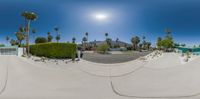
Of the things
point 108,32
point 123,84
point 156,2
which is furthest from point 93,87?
point 156,2

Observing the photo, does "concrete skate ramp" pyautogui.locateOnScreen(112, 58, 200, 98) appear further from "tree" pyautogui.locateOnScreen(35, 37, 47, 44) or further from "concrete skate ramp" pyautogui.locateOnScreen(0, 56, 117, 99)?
"tree" pyautogui.locateOnScreen(35, 37, 47, 44)

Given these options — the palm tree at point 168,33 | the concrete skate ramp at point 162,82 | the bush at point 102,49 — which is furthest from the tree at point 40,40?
the palm tree at point 168,33

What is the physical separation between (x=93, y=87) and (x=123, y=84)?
0.95 meters

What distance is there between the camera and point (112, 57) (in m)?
7.30

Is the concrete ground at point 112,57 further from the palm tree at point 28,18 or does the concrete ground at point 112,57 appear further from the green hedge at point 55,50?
the palm tree at point 28,18

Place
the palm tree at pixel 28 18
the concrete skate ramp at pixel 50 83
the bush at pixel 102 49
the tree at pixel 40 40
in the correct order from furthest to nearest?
the bush at pixel 102 49
the tree at pixel 40 40
the palm tree at pixel 28 18
the concrete skate ramp at pixel 50 83

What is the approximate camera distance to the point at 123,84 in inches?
247

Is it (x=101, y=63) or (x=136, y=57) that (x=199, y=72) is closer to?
(x=136, y=57)

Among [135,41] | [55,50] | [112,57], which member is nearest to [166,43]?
[135,41]

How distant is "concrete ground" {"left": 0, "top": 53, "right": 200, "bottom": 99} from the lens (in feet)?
16.8

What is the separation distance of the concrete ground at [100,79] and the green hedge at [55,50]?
0.29 meters

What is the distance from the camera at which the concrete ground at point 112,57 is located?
651cm

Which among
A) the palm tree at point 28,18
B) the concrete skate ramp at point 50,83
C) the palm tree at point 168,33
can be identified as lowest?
the concrete skate ramp at point 50,83

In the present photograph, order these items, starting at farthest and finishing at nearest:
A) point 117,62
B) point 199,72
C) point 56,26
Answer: point 117,62
point 199,72
point 56,26
